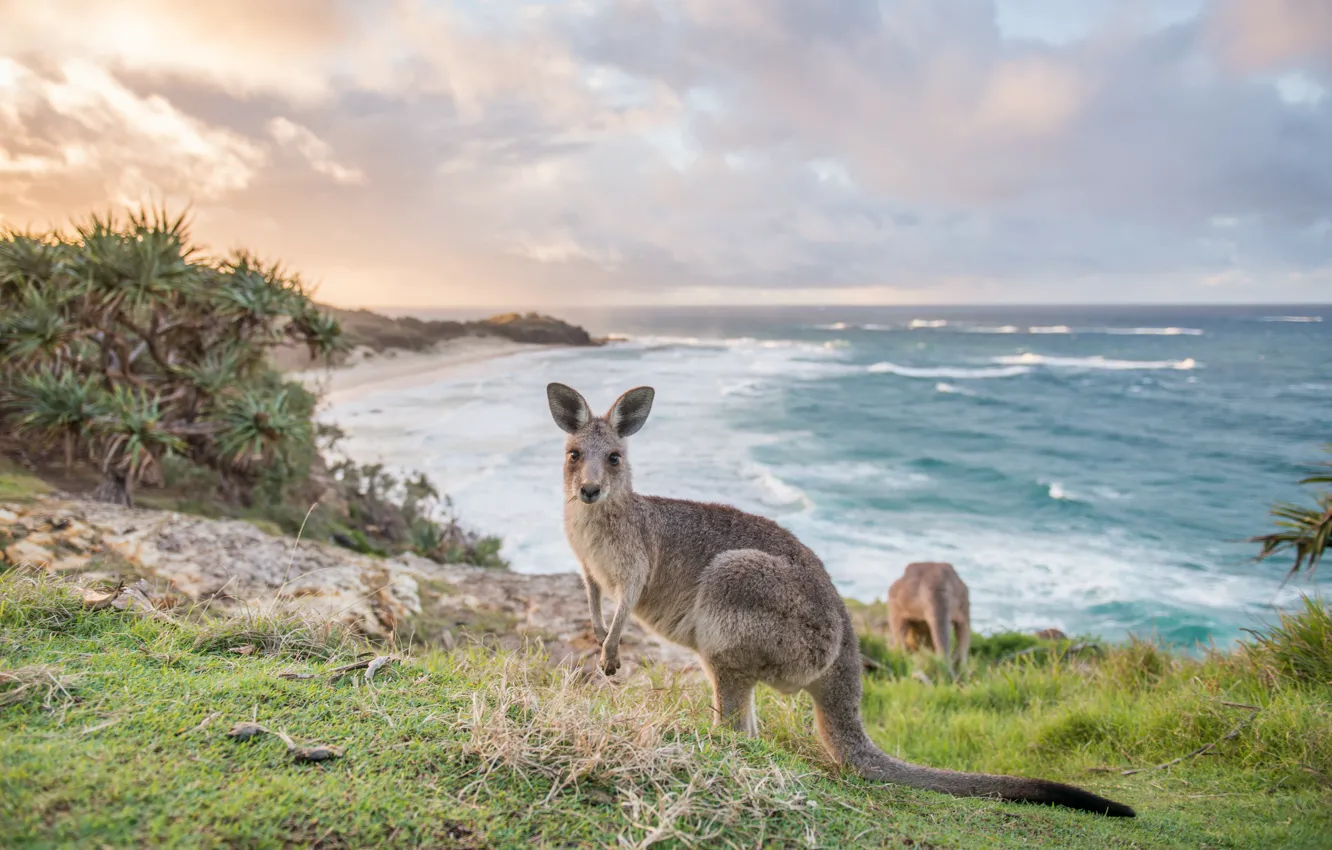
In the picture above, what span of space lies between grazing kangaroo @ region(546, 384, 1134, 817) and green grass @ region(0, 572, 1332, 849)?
19cm

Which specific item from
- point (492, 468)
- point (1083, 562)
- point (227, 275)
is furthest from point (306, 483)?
point (1083, 562)

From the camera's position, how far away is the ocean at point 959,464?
1744 cm

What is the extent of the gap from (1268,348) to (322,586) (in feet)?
320

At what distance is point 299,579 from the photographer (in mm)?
5492

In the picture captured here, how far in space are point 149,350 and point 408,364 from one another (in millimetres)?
21552

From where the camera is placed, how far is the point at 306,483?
11.6 meters

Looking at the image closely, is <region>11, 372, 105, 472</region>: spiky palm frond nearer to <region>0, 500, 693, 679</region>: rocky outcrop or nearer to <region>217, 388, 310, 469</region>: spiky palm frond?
<region>217, 388, 310, 469</region>: spiky palm frond

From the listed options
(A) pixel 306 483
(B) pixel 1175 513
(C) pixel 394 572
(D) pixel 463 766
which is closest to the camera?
(D) pixel 463 766

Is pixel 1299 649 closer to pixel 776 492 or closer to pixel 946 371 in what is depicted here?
pixel 776 492

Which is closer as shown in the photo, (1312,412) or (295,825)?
(295,825)

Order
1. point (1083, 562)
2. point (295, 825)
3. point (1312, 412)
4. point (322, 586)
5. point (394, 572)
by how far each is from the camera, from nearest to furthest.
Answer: point (295, 825)
point (322, 586)
point (394, 572)
point (1083, 562)
point (1312, 412)

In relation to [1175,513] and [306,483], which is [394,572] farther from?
[1175,513]

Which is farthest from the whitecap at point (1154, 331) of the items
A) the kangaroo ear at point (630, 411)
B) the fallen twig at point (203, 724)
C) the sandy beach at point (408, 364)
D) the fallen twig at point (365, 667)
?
the fallen twig at point (203, 724)

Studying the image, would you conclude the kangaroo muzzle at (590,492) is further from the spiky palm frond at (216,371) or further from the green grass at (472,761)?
the spiky palm frond at (216,371)
